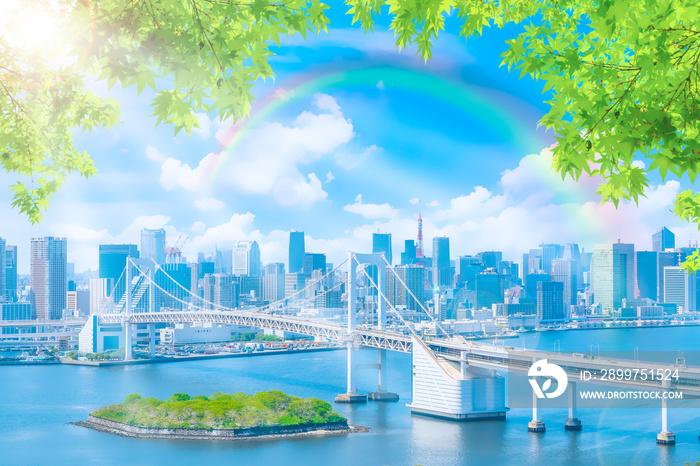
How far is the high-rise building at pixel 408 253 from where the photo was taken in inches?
2290

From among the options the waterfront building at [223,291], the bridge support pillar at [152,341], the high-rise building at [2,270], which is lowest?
the bridge support pillar at [152,341]

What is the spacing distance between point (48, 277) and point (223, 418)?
31.8 metres

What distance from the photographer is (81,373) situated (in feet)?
76.0

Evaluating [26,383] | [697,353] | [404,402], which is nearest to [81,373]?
[26,383]

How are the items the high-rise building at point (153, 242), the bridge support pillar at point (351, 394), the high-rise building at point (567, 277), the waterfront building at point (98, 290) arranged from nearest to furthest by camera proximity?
the bridge support pillar at point (351, 394), the waterfront building at point (98, 290), the high-rise building at point (567, 277), the high-rise building at point (153, 242)

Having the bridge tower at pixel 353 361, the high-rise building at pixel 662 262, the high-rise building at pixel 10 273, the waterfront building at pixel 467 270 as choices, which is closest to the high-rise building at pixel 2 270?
the high-rise building at pixel 10 273

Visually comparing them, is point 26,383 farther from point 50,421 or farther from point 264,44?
point 264,44

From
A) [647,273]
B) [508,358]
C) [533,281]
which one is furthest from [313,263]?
[508,358]

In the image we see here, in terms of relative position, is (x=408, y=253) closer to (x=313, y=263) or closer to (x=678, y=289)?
(x=313, y=263)

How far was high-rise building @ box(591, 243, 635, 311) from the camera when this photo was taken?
171 ft

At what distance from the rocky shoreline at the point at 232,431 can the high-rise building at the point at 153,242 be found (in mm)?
43815

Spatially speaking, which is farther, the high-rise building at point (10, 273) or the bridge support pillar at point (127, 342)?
the high-rise building at point (10, 273)

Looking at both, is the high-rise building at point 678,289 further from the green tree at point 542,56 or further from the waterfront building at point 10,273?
the green tree at point 542,56

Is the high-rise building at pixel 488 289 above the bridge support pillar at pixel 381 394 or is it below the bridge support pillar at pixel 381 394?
above
